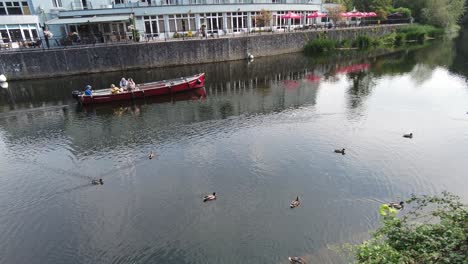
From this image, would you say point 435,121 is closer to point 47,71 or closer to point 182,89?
point 182,89

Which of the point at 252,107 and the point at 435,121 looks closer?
the point at 435,121

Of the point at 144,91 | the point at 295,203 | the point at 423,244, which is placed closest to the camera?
the point at 423,244

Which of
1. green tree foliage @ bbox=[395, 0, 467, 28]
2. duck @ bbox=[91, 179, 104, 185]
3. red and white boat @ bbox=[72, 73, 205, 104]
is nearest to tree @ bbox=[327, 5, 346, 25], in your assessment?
green tree foliage @ bbox=[395, 0, 467, 28]

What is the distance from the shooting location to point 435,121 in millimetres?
23094

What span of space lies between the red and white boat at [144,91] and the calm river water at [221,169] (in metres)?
0.86

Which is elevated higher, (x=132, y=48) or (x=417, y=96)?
(x=132, y=48)

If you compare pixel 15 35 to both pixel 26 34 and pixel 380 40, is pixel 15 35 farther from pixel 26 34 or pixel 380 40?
pixel 380 40

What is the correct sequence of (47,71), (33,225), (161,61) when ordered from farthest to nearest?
(161,61), (47,71), (33,225)

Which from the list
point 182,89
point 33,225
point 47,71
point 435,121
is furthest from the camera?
point 47,71

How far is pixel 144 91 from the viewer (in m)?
30.6

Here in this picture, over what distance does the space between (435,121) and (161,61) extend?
32053 mm

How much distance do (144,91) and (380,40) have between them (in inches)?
1860

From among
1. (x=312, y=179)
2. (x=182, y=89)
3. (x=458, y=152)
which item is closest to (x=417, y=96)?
(x=458, y=152)

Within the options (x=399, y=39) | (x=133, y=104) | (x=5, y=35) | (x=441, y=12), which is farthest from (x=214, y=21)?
(x=441, y=12)
